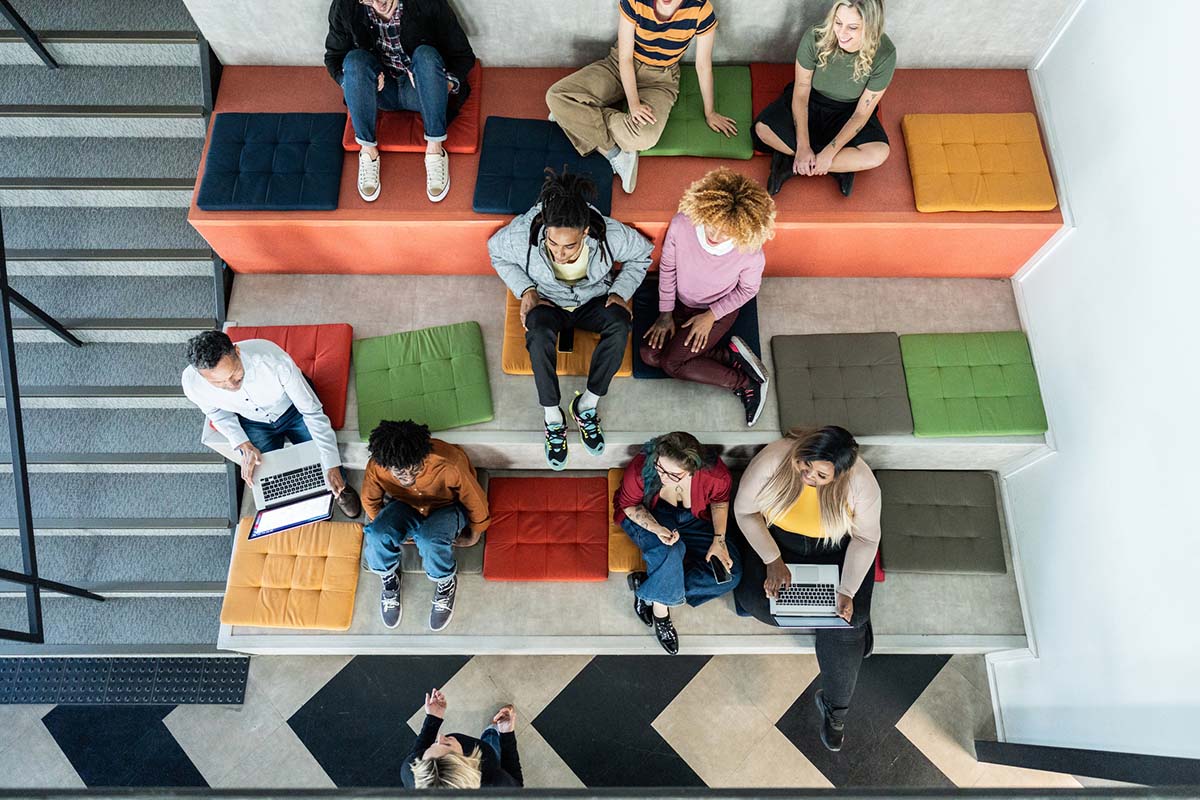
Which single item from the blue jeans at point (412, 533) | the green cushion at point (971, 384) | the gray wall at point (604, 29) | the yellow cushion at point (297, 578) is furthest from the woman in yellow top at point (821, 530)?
the gray wall at point (604, 29)

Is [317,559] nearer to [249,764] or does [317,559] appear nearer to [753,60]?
[249,764]

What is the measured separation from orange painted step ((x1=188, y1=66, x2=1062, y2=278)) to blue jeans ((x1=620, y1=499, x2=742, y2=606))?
1.33 meters

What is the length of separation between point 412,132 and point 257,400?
56.8 inches

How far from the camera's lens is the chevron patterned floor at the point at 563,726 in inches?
146

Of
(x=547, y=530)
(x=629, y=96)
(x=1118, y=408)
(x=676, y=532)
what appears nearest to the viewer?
(x=1118, y=408)

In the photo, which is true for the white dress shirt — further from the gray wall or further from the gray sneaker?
the gray wall

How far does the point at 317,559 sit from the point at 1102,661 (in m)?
3.38

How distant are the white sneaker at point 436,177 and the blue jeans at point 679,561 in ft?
5.67

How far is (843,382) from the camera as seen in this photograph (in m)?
3.66

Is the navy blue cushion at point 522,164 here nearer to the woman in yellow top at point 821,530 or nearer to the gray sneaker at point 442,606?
the woman in yellow top at point 821,530

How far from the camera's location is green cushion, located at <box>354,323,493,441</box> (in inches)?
140

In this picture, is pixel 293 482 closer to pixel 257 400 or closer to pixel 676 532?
pixel 257 400

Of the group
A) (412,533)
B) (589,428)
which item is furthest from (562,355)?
(412,533)

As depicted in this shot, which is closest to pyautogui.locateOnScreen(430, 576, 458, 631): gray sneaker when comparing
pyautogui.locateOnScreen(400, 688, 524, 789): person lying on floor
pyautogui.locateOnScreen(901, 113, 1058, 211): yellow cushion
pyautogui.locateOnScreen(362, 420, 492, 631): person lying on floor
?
pyautogui.locateOnScreen(362, 420, 492, 631): person lying on floor
